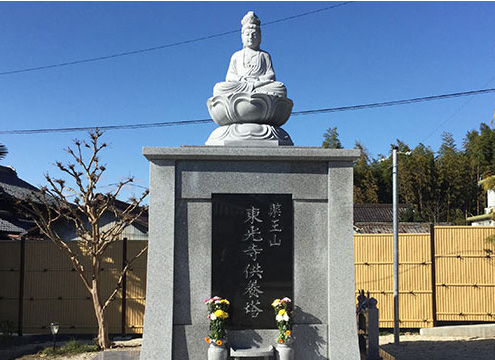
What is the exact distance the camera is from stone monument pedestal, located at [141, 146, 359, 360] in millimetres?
5074

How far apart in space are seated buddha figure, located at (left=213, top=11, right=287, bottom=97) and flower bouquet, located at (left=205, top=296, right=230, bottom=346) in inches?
93.4

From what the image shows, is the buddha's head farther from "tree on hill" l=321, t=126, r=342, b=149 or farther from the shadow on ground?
"tree on hill" l=321, t=126, r=342, b=149

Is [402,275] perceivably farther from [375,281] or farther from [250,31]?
[250,31]

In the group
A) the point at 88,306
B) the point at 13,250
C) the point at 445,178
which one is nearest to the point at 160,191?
the point at 88,306

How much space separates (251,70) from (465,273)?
575 cm

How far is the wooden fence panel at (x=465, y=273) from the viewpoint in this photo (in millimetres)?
8781

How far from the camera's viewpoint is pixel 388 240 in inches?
355

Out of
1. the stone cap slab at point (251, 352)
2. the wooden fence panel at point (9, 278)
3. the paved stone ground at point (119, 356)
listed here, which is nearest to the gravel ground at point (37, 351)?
the wooden fence panel at point (9, 278)

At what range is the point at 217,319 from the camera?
192 inches

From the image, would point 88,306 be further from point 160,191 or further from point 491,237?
point 491,237

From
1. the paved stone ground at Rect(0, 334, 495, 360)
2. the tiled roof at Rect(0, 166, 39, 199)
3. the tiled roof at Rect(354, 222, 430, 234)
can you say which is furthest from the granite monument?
the tiled roof at Rect(354, 222, 430, 234)

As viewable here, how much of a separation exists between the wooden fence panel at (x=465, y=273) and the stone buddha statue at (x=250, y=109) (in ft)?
15.7

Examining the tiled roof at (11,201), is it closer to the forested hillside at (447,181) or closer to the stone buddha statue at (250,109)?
the stone buddha statue at (250,109)

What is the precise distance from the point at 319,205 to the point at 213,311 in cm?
159
